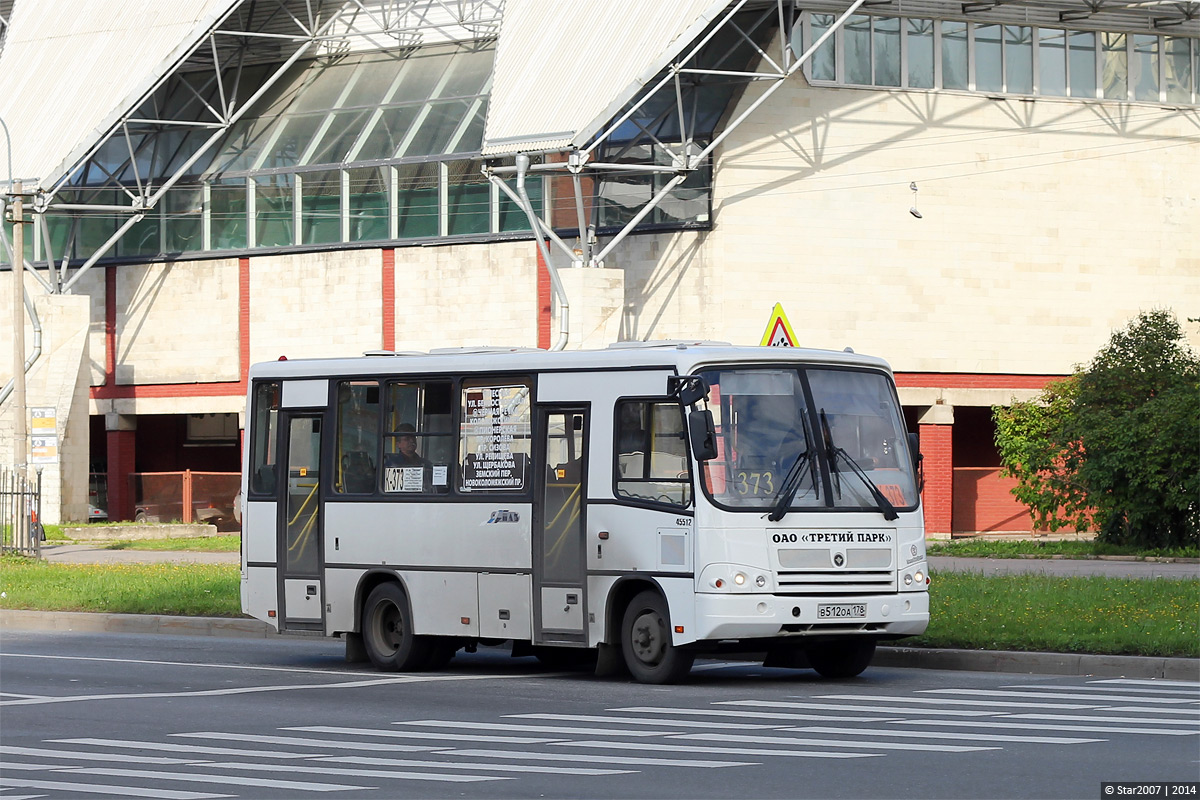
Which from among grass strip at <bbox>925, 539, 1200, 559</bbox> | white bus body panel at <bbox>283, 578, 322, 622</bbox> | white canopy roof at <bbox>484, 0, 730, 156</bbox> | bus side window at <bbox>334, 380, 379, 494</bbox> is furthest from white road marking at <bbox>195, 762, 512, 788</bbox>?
white canopy roof at <bbox>484, 0, 730, 156</bbox>

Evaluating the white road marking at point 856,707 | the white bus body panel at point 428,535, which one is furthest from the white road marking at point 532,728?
the white bus body panel at point 428,535

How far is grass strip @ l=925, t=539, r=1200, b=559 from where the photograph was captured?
101ft

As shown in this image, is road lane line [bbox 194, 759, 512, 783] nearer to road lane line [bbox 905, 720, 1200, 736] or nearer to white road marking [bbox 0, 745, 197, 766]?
white road marking [bbox 0, 745, 197, 766]

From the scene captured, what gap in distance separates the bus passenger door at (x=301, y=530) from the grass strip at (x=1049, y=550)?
1421 cm

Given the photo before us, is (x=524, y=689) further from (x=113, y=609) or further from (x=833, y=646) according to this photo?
(x=113, y=609)

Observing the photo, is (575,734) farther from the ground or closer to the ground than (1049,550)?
closer to the ground

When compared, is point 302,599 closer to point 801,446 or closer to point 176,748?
point 801,446

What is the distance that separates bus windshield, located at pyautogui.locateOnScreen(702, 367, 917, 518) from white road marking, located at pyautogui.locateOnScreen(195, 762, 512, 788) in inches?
210

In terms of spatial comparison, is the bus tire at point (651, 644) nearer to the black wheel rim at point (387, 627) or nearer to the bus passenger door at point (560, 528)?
the bus passenger door at point (560, 528)

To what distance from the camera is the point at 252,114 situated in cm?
4703

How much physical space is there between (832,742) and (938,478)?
29.2 metres

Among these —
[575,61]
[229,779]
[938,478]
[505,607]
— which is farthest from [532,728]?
[938,478]

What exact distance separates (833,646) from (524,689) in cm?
277

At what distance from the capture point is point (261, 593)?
18828 mm
